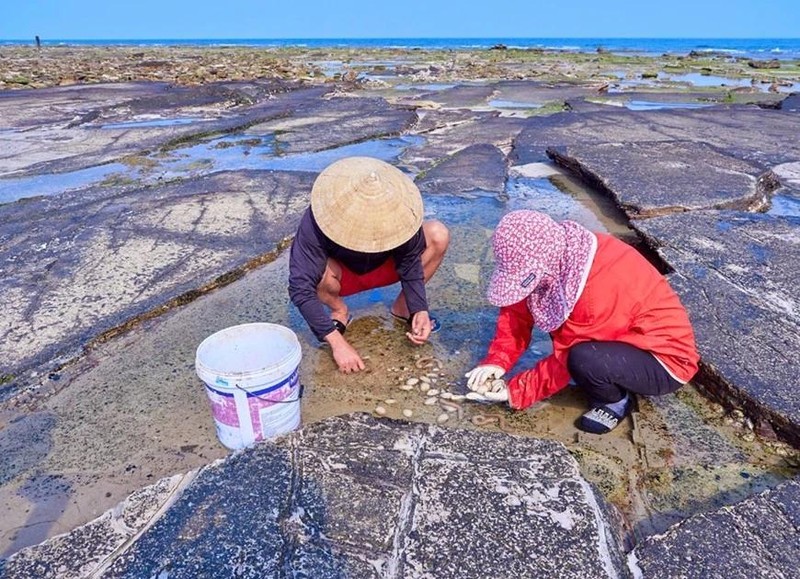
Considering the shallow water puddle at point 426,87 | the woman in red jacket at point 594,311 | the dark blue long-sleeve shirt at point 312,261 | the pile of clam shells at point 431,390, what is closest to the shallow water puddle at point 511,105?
the shallow water puddle at point 426,87

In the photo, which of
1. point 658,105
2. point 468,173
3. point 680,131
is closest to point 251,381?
point 468,173

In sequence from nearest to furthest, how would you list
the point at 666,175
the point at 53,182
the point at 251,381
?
the point at 251,381 < the point at 666,175 < the point at 53,182

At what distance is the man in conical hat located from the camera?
2234mm

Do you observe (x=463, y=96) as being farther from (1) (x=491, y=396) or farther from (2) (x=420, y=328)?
(1) (x=491, y=396)

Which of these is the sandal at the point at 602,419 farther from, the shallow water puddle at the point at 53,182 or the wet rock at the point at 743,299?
the shallow water puddle at the point at 53,182

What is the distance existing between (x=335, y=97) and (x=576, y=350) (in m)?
10.8

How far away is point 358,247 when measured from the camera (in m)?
2.26

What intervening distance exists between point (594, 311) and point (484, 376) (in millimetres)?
520

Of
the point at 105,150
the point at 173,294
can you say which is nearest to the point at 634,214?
the point at 173,294

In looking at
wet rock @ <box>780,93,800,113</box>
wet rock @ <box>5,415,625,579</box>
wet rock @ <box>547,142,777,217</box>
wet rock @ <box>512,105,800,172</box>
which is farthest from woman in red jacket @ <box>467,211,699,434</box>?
wet rock @ <box>780,93,800,113</box>

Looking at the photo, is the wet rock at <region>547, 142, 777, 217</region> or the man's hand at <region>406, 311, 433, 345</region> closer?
the man's hand at <region>406, 311, 433, 345</region>

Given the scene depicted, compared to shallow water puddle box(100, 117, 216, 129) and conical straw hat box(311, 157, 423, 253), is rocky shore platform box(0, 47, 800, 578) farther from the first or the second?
shallow water puddle box(100, 117, 216, 129)

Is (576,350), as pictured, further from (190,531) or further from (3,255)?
(3,255)

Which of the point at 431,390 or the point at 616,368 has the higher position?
the point at 616,368
